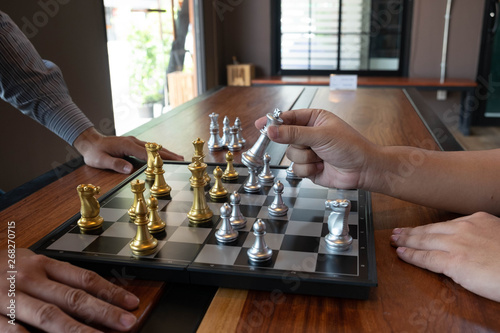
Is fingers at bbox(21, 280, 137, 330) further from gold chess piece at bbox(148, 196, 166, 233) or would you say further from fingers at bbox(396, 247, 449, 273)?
fingers at bbox(396, 247, 449, 273)

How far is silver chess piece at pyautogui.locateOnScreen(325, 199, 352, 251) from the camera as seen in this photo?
82 centimetres

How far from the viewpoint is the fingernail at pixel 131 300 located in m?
0.70

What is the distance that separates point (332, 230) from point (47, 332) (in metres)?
0.48

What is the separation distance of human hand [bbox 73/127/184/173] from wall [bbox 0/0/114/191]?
131 centimetres

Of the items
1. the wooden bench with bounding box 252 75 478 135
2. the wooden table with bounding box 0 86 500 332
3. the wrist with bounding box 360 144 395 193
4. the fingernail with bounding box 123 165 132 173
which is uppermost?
the wrist with bounding box 360 144 395 193

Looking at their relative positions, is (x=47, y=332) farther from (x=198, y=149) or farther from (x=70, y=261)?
(x=198, y=149)

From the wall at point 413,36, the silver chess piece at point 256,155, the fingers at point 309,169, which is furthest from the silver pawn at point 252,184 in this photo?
the wall at point 413,36

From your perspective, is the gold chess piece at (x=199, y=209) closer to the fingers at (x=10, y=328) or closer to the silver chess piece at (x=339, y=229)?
the silver chess piece at (x=339, y=229)

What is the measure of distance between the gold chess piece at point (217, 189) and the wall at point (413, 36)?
4597mm


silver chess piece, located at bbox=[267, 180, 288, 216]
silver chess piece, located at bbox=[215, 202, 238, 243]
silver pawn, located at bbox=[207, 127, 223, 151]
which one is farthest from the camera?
silver pawn, located at bbox=[207, 127, 223, 151]

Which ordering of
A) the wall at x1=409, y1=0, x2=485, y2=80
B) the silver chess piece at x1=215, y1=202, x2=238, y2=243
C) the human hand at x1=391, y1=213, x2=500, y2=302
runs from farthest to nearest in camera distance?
the wall at x1=409, y1=0, x2=485, y2=80 → the silver chess piece at x1=215, y1=202, x2=238, y2=243 → the human hand at x1=391, y1=213, x2=500, y2=302

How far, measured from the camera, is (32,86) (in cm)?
147

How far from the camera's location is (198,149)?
135 centimetres

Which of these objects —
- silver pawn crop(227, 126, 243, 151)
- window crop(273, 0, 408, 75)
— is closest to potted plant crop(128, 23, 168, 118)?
window crop(273, 0, 408, 75)
